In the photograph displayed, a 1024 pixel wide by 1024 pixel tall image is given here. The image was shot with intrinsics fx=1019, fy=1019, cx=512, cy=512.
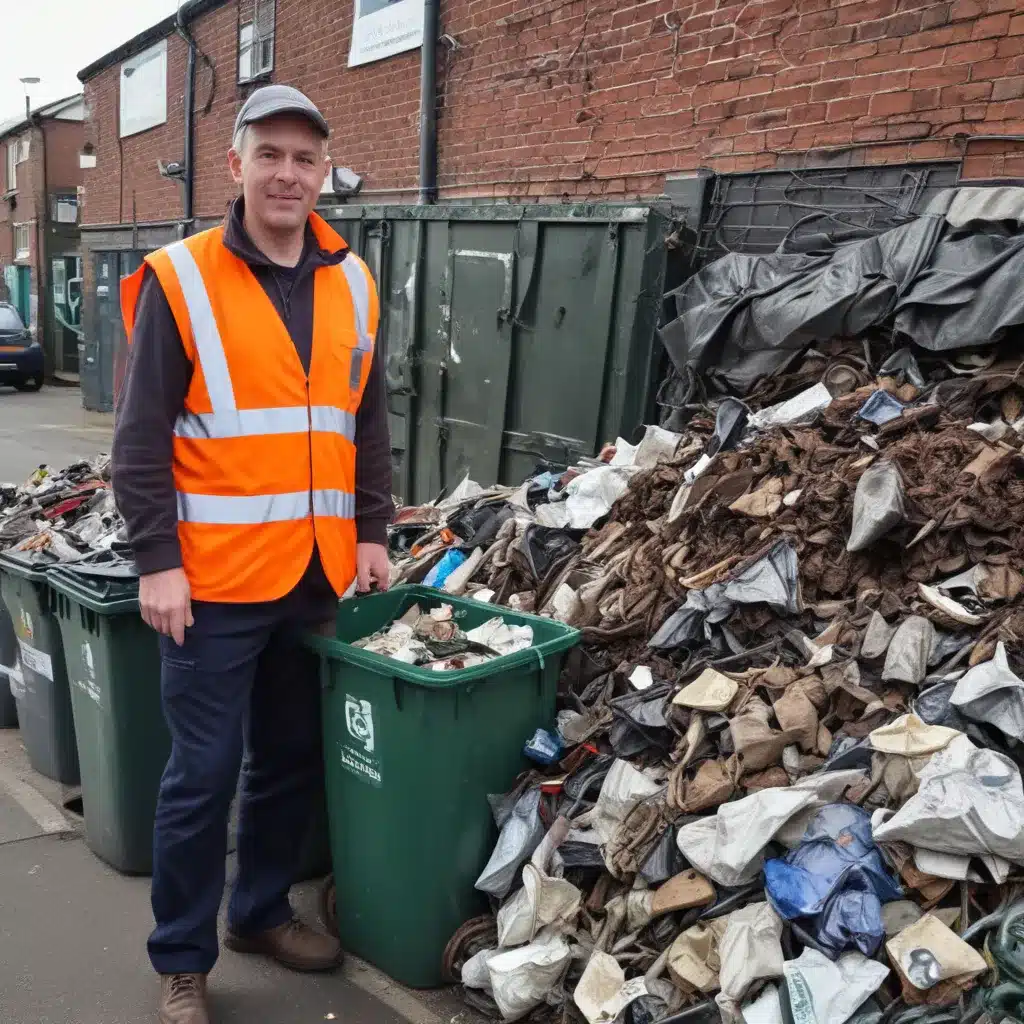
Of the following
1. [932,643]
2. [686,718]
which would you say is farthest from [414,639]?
[932,643]

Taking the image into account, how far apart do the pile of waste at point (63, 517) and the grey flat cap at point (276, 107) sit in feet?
6.33

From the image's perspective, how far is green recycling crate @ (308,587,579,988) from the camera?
8.95 feet

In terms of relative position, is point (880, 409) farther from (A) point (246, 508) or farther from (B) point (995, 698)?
(A) point (246, 508)

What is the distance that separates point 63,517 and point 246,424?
3.23m

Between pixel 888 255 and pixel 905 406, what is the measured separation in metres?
0.82

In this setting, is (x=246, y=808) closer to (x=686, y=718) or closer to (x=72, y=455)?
(x=686, y=718)

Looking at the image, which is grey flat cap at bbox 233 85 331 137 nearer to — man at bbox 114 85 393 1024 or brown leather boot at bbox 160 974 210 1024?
man at bbox 114 85 393 1024

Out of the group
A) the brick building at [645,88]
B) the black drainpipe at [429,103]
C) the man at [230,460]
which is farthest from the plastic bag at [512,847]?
the black drainpipe at [429,103]

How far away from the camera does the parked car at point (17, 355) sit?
19969 mm

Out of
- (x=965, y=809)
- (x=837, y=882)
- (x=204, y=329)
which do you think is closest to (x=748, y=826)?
(x=837, y=882)

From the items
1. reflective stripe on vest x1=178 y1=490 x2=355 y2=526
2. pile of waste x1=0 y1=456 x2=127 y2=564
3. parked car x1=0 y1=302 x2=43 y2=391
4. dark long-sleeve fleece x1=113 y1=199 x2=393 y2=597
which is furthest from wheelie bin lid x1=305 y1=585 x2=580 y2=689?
parked car x1=0 y1=302 x2=43 y2=391

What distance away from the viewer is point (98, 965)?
3004mm

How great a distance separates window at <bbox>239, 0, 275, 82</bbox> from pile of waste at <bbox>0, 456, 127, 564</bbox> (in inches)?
266

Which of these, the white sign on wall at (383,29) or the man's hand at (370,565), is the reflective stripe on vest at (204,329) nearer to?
the man's hand at (370,565)
